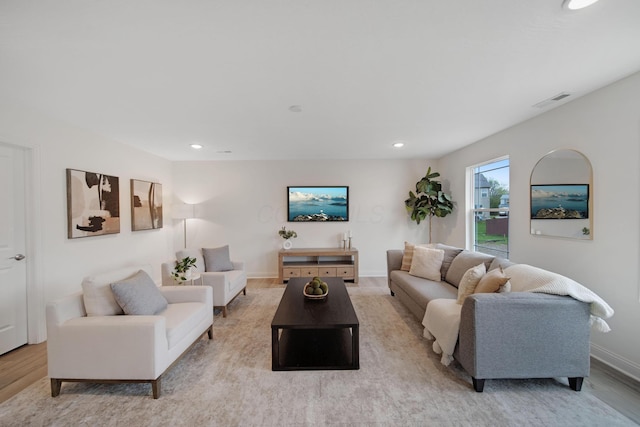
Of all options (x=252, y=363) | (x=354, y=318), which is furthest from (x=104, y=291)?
(x=354, y=318)

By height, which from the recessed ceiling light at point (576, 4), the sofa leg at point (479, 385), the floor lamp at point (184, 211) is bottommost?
the sofa leg at point (479, 385)

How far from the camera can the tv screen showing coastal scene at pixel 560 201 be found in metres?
2.52

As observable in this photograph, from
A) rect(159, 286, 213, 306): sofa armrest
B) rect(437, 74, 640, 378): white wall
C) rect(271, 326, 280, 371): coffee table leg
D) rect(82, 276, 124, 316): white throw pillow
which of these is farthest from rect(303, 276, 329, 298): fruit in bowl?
rect(437, 74, 640, 378): white wall

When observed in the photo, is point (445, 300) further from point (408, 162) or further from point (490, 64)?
point (408, 162)

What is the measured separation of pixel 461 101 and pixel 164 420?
3563 millimetres

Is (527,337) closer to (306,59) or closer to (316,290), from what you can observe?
(316,290)

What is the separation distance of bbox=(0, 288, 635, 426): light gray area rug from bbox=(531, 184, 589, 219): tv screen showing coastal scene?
1.55 m

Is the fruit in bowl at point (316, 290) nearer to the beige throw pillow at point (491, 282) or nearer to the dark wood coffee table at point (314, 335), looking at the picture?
the dark wood coffee table at point (314, 335)

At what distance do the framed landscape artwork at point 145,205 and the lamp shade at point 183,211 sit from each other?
0.25 m

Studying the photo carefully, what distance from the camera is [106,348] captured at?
1882mm

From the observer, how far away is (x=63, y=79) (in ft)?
6.82

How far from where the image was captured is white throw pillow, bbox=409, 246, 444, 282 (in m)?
3.50

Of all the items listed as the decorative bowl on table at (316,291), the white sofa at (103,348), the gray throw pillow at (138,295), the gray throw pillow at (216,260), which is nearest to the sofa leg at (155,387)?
the white sofa at (103,348)

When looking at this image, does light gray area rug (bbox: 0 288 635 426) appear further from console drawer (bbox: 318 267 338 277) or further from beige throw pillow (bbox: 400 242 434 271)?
console drawer (bbox: 318 267 338 277)
